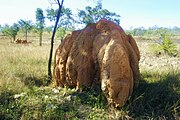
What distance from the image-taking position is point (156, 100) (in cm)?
677

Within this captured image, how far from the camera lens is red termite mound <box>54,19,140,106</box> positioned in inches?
248

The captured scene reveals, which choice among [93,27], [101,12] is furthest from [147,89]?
[101,12]

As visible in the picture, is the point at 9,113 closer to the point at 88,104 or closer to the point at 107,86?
the point at 88,104

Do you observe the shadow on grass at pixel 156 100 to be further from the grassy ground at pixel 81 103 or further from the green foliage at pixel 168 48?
the green foliage at pixel 168 48

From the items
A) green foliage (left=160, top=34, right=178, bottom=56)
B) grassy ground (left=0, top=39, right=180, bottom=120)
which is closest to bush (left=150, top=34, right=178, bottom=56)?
green foliage (left=160, top=34, right=178, bottom=56)

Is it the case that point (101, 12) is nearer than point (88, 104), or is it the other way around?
point (88, 104)

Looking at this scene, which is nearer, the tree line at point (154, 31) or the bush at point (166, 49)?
the bush at point (166, 49)

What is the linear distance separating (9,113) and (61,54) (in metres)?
2.73

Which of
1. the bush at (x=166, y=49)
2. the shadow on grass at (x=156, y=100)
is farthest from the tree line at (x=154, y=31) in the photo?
the shadow on grass at (x=156, y=100)

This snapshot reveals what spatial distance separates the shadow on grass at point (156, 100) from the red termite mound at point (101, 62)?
1.04ft

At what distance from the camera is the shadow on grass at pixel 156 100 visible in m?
6.18

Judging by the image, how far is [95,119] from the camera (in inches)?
232

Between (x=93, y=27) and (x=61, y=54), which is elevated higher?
(x=93, y=27)

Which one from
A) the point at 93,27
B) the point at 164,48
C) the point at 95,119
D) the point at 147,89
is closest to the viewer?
the point at 95,119
